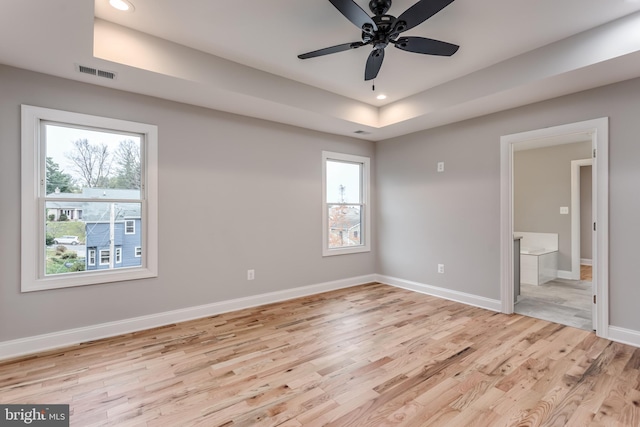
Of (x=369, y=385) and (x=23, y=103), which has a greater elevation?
(x=23, y=103)

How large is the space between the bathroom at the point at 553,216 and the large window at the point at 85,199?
502cm

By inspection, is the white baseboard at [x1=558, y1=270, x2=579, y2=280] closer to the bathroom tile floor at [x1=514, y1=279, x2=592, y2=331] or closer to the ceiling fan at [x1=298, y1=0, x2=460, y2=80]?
the bathroom tile floor at [x1=514, y1=279, x2=592, y2=331]

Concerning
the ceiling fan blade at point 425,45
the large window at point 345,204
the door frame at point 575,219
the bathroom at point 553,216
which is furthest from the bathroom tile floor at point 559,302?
the ceiling fan blade at point 425,45

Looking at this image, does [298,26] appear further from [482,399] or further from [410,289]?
[410,289]

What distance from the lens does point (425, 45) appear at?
94.0 inches

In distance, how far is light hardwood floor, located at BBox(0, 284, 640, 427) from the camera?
1863mm

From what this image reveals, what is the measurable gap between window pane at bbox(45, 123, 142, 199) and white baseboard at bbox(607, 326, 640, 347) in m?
4.89

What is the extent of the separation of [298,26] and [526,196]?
5.84 m

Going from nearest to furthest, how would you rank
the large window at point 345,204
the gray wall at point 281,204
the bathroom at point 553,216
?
1. the gray wall at point 281,204
2. the large window at point 345,204
3. the bathroom at point 553,216

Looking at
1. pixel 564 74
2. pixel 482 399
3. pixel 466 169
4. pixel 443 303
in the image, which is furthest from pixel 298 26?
pixel 443 303

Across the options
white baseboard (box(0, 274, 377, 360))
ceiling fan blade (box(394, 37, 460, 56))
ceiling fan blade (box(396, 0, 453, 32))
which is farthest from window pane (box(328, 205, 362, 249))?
ceiling fan blade (box(396, 0, 453, 32))

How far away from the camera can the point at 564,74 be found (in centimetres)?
275

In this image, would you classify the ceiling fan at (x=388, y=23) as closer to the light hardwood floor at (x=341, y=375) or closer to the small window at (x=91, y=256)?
the light hardwood floor at (x=341, y=375)

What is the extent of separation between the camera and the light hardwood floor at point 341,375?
1863mm
